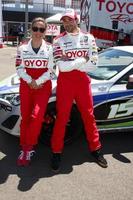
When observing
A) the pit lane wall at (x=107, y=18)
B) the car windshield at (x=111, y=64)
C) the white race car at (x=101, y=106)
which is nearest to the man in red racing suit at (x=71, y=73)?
the white race car at (x=101, y=106)

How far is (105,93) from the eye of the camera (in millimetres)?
5137

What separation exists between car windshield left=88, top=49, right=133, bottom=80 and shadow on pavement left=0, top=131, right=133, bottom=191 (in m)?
0.99

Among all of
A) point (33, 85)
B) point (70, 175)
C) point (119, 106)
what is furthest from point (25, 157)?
point (119, 106)

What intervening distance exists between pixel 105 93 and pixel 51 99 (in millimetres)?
731

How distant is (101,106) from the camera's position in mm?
5137

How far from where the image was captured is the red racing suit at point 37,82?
459cm

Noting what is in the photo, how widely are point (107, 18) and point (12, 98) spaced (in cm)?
1386

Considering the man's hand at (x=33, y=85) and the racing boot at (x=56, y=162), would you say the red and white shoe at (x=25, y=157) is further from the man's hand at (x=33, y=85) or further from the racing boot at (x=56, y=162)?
the man's hand at (x=33, y=85)

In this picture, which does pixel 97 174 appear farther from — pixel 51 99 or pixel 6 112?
pixel 6 112

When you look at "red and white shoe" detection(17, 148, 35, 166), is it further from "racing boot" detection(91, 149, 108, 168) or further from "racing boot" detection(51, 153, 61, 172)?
"racing boot" detection(91, 149, 108, 168)

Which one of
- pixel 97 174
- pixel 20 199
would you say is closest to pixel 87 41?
pixel 97 174

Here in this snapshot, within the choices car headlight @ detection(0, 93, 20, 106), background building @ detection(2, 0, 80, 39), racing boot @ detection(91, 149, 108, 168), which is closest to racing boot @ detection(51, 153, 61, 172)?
racing boot @ detection(91, 149, 108, 168)

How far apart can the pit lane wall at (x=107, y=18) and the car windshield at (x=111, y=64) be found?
1224cm

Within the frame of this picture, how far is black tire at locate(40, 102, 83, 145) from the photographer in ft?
16.6
